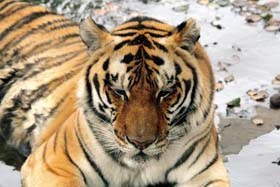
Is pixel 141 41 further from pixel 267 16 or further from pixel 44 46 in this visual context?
pixel 267 16

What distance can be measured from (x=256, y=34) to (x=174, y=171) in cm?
268

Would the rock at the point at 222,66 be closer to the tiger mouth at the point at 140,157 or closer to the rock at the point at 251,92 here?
the rock at the point at 251,92

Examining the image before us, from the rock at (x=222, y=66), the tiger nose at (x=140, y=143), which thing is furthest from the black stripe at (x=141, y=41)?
the rock at (x=222, y=66)

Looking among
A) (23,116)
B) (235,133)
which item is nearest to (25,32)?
(23,116)

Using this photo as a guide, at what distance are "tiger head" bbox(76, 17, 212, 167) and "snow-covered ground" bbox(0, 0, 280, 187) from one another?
947 mm

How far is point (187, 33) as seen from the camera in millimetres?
3471

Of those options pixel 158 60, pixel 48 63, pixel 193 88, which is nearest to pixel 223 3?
pixel 48 63

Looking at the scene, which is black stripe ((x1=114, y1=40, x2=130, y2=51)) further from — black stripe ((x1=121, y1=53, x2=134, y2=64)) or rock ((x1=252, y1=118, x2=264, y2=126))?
rock ((x1=252, y1=118, x2=264, y2=126))

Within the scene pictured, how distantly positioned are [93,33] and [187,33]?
406mm

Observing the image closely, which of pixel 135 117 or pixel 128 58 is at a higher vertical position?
pixel 128 58

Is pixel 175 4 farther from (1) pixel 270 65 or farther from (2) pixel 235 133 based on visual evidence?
(2) pixel 235 133

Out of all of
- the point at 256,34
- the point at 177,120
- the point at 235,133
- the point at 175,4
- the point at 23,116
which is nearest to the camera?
the point at 177,120

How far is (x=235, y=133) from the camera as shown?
4.90 metres

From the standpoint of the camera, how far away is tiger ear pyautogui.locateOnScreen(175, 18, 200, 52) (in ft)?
11.4
